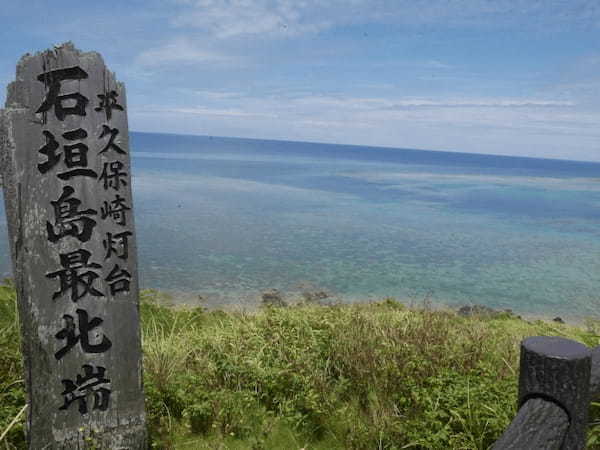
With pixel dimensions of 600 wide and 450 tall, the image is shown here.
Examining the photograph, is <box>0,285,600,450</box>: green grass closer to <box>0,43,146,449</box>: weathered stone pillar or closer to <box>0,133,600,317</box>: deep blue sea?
<box>0,43,146,449</box>: weathered stone pillar

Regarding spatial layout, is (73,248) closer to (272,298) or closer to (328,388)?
(328,388)

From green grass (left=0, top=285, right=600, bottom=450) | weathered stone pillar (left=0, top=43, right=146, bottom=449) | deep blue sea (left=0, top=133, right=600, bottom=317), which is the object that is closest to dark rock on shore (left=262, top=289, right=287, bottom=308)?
deep blue sea (left=0, top=133, right=600, bottom=317)

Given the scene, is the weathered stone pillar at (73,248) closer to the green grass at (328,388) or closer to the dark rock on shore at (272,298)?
the green grass at (328,388)

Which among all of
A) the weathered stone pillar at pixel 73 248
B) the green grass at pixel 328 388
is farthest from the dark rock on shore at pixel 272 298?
the weathered stone pillar at pixel 73 248

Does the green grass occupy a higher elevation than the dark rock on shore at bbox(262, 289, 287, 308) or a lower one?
higher

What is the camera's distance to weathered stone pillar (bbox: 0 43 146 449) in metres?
3.00

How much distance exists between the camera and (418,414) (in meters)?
3.55

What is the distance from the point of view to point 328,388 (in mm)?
3957

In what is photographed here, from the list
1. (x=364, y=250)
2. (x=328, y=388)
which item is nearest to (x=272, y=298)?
(x=364, y=250)

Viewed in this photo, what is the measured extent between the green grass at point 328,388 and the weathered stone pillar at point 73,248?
50 centimetres

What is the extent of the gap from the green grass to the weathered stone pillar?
1.63 ft

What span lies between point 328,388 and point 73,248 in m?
2.36

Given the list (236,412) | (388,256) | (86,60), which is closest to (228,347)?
(236,412)

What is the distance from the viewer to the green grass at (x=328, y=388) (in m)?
3.34
